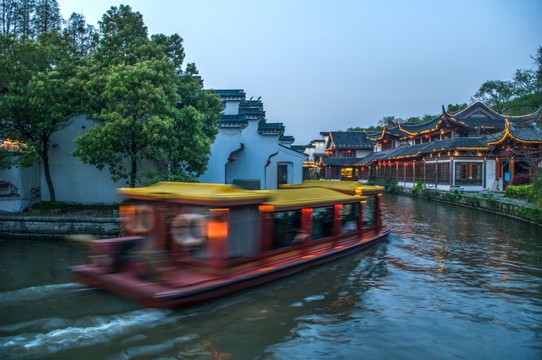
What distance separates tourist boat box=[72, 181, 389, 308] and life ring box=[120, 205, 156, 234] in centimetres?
Answer: 2

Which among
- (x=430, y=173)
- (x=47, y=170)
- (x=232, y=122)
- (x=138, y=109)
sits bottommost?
(x=47, y=170)

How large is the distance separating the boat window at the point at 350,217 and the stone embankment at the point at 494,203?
381 inches

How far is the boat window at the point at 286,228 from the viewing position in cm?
768

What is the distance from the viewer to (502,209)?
18906 mm

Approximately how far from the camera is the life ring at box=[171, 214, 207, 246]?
6.31 metres

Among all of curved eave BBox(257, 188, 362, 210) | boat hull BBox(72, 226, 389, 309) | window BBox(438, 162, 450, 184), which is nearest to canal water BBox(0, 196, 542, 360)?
boat hull BBox(72, 226, 389, 309)

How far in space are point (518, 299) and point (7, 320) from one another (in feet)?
29.1

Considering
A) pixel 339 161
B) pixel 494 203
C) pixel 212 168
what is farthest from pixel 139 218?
pixel 339 161

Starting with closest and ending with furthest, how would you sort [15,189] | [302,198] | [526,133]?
[302,198], [15,189], [526,133]

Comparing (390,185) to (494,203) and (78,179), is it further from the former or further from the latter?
(78,179)

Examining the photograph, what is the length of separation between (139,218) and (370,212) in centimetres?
674

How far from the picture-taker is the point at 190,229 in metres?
6.45

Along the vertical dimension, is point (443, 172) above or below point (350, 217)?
above

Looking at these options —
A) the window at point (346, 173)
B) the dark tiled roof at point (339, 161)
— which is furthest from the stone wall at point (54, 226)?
the window at point (346, 173)
